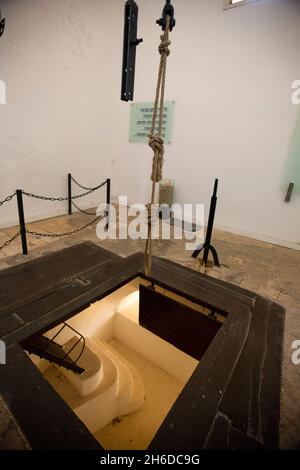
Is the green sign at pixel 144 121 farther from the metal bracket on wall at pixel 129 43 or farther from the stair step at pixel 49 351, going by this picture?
the stair step at pixel 49 351

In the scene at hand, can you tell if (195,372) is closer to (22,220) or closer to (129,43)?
(22,220)

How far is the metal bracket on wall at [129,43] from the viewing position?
5.98 ft

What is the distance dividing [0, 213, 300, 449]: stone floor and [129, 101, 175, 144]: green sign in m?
2.26

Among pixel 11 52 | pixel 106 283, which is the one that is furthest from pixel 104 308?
pixel 11 52

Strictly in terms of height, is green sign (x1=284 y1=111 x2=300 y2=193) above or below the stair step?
above

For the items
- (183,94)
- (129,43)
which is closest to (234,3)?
(183,94)

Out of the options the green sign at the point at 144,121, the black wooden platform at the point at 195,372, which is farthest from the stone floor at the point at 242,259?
the green sign at the point at 144,121

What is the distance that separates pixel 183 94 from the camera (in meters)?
4.41

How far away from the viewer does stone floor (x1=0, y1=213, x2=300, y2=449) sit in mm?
2190

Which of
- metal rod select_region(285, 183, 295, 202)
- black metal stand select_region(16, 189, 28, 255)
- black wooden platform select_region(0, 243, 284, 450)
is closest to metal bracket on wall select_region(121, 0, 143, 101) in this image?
black metal stand select_region(16, 189, 28, 255)

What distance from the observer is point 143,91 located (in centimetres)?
484

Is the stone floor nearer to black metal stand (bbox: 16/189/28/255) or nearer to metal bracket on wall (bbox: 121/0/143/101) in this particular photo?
black metal stand (bbox: 16/189/28/255)

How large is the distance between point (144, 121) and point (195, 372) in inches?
188

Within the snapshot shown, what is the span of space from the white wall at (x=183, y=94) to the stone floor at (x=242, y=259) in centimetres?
48
